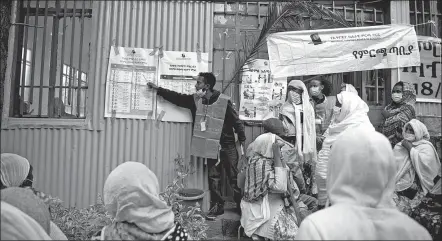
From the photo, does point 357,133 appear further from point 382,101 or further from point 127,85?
point 382,101

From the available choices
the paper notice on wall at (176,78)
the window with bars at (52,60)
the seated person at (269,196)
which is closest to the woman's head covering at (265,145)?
the seated person at (269,196)

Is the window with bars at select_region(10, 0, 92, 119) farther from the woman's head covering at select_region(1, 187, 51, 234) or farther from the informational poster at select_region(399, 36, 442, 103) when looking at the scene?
the informational poster at select_region(399, 36, 442, 103)

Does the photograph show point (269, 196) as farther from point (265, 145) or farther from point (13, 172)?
point (13, 172)

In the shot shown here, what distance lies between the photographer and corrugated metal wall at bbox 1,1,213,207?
16.5ft

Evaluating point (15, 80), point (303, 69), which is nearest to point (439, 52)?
point (303, 69)

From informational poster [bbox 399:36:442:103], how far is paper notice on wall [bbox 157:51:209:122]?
3.35 metres

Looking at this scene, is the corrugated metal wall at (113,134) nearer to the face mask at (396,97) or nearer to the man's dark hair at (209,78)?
the man's dark hair at (209,78)

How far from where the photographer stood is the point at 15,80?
16.9ft

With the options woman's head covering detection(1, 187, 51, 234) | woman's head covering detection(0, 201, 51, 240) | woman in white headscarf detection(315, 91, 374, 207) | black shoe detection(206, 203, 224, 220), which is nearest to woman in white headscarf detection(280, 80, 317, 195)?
woman in white headscarf detection(315, 91, 374, 207)

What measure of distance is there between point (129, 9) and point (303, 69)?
106 inches

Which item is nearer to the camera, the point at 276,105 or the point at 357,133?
the point at 357,133

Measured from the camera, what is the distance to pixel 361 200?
1602mm

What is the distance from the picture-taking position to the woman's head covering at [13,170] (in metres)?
3.04

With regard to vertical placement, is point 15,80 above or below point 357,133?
above
